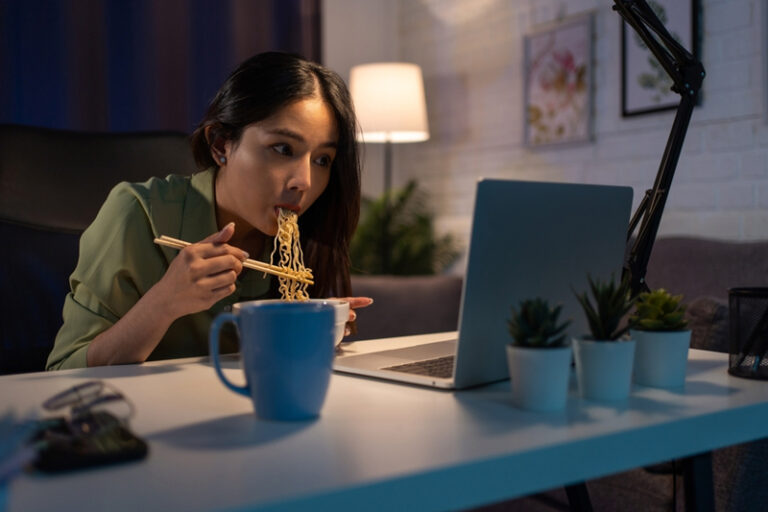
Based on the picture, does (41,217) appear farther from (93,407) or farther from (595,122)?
(595,122)

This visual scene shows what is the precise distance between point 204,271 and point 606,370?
55cm

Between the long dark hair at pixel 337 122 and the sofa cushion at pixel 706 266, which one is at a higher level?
the long dark hair at pixel 337 122

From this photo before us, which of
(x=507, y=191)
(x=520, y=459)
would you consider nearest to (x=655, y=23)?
(x=507, y=191)

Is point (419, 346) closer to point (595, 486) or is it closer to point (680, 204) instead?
point (595, 486)

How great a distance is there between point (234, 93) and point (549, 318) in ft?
3.05

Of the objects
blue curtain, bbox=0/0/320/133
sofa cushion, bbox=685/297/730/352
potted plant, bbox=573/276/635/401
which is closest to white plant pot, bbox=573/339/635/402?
potted plant, bbox=573/276/635/401

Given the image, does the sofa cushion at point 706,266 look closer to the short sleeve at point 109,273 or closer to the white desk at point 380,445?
the white desk at point 380,445

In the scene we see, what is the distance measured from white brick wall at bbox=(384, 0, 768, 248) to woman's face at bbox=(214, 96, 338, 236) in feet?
5.70

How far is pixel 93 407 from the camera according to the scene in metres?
0.60

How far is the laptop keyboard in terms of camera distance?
89 cm

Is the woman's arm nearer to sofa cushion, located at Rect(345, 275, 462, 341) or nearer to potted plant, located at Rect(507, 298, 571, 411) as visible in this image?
potted plant, located at Rect(507, 298, 571, 411)

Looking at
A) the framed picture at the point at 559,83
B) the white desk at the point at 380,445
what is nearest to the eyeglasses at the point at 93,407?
the white desk at the point at 380,445

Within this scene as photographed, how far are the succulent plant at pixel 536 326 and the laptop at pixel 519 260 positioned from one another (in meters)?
0.06

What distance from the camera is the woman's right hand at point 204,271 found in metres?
1.01
